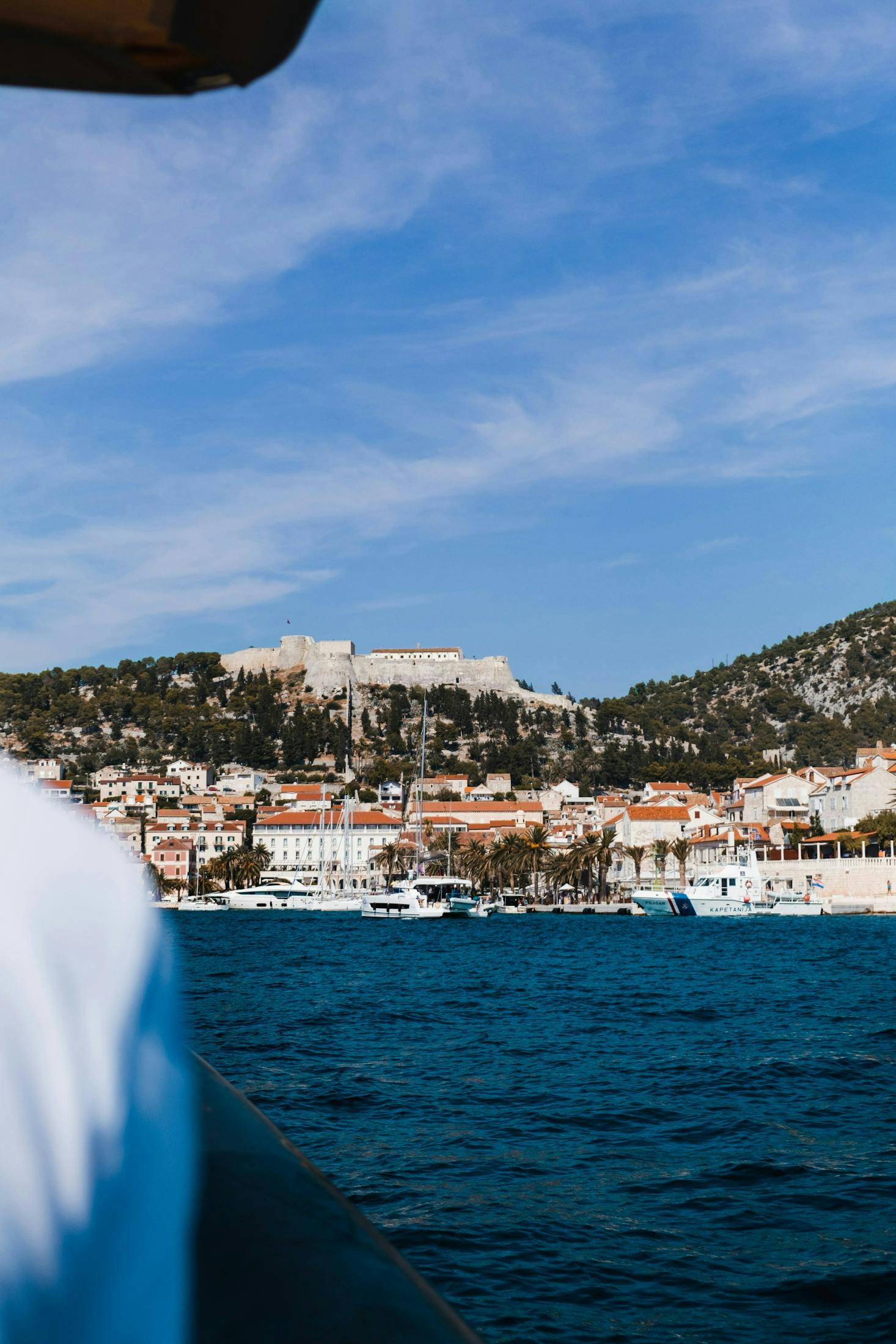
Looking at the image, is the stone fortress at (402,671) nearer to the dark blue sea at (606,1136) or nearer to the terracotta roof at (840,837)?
the terracotta roof at (840,837)

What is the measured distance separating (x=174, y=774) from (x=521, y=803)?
5012cm

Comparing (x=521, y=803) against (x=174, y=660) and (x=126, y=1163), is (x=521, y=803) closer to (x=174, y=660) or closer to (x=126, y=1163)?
(x=174, y=660)

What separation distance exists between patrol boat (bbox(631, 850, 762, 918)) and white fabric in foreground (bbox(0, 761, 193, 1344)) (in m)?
73.9

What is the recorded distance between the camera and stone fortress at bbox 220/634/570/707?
175000mm

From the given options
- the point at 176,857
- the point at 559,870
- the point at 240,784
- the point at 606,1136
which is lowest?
the point at 606,1136

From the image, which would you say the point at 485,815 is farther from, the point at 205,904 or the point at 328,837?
the point at 205,904

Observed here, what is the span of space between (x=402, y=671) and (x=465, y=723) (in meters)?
15.7

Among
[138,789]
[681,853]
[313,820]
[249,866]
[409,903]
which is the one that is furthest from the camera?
→ [138,789]

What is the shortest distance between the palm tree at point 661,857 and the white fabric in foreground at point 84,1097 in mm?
90252

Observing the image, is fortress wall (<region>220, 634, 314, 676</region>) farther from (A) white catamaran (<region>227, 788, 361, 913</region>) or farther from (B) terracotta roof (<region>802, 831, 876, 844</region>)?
(B) terracotta roof (<region>802, 831, 876, 844</region>)

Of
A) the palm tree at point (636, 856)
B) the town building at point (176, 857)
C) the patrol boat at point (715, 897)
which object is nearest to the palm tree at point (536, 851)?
the palm tree at point (636, 856)

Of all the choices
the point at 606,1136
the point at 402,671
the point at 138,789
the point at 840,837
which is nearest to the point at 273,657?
the point at 402,671

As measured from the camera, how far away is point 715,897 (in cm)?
7375

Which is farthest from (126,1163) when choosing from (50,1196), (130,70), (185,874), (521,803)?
(521,803)
